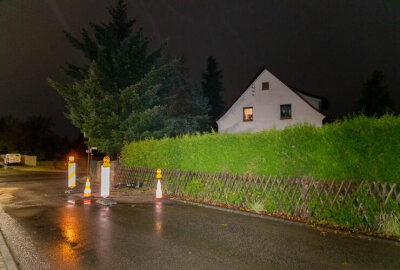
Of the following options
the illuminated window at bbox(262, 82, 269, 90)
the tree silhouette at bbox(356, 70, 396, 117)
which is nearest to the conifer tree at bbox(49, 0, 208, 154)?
the illuminated window at bbox(262, 82, 269, 90)

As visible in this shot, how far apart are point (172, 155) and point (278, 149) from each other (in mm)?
6063

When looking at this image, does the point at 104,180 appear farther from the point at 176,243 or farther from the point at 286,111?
the point at 286,111

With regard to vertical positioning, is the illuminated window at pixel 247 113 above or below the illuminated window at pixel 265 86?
below

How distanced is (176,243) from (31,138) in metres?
70.5

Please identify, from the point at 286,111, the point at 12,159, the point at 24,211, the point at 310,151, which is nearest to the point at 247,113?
the point at 286,111

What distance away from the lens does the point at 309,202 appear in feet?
28.2

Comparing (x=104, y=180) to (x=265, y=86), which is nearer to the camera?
(x=104, y=180)

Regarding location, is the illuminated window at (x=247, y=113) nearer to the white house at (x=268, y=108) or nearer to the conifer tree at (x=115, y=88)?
the white house at (x=268, y=108)

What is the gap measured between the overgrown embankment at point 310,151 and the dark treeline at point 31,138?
63.4m

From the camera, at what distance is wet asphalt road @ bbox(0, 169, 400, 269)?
530 cm

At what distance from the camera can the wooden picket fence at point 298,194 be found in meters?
7.41

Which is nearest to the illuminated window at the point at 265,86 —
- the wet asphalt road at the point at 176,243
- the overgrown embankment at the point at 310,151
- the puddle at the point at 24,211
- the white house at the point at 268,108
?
the white house at the point at 268,108

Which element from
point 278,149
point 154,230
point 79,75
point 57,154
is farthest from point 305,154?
point 57,154

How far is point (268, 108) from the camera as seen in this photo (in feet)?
98.0
